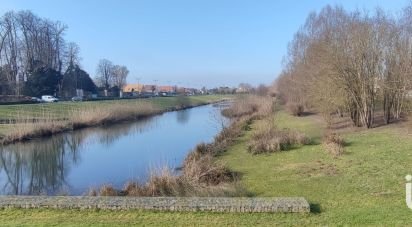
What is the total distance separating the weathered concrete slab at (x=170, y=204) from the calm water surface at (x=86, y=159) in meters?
4.32

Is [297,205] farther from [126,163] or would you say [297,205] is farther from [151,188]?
[126,163]

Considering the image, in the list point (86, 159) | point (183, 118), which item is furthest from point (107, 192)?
point (183, 118)

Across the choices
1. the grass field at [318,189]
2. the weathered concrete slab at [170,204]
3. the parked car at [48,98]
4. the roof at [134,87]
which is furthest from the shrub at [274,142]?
the roof at [134,87]

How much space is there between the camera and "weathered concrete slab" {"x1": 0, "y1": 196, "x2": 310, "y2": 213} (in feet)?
24.9

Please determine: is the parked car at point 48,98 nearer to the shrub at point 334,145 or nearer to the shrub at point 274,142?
the shrub at point 274,142

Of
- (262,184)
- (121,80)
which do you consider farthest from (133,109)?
(121,80)

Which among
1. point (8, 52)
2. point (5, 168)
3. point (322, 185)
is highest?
point (8, 52)

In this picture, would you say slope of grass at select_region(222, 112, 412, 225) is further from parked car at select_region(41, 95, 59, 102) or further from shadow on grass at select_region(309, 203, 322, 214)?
parked car at select_region(41, 95, 59, 102)

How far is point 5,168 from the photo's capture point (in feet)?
67.6

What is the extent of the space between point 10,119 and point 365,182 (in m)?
31.6

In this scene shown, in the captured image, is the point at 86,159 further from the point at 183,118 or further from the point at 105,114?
the point at 183,118

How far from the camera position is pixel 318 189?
392 inches

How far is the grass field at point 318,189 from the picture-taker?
7.18m

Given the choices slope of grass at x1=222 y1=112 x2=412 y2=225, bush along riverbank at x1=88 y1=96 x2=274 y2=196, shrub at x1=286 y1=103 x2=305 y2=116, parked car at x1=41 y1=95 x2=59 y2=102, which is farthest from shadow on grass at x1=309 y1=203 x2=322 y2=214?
parked car at x1=41 y1=95 x2=59 y2=102
